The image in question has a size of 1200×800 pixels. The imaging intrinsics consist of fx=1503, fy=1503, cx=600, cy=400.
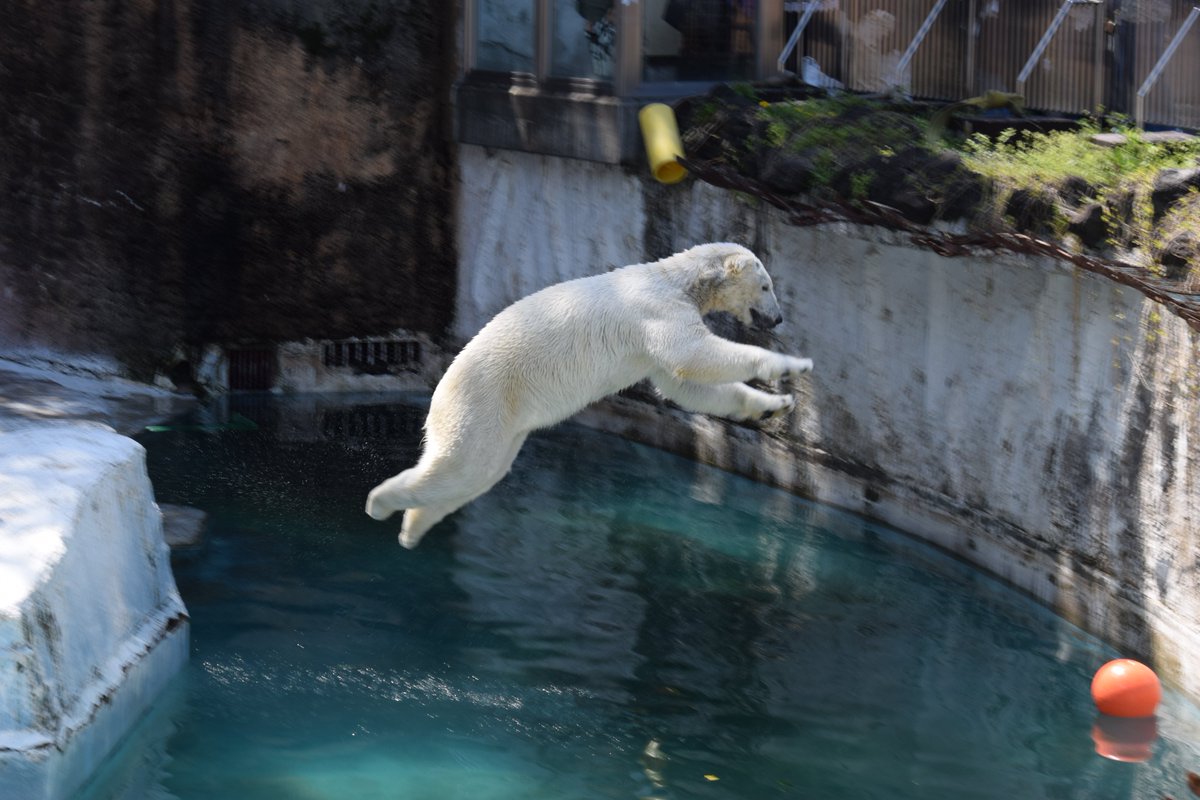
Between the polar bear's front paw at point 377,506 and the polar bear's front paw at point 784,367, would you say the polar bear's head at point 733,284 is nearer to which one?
A: the polar bear's front paw at point 784,367

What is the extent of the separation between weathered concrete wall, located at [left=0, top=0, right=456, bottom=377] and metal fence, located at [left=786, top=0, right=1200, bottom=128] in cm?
308

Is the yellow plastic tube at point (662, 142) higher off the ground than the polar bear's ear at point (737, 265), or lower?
higher

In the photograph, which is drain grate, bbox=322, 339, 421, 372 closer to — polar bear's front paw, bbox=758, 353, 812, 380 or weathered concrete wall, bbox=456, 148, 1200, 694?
weathered concrete wall, bbox=456, 148, 1200, 694

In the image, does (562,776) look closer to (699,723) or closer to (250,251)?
(699,723)

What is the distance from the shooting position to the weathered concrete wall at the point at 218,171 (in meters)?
10.9

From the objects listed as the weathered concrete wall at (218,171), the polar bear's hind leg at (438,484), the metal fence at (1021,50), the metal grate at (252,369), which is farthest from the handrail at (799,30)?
the polar bear's hind leg at (438,484)

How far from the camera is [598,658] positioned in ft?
23.7

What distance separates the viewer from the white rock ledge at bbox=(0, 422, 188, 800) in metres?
5.16

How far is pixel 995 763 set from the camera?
6242 millimetres

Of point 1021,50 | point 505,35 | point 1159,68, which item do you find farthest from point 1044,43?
point 505,35

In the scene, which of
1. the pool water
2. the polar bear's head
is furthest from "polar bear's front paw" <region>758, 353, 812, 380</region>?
the pool water

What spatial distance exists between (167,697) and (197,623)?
917 millimetres

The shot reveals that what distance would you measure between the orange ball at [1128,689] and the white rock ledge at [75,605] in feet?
13.4

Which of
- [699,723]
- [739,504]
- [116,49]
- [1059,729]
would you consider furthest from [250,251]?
[1059,729]
